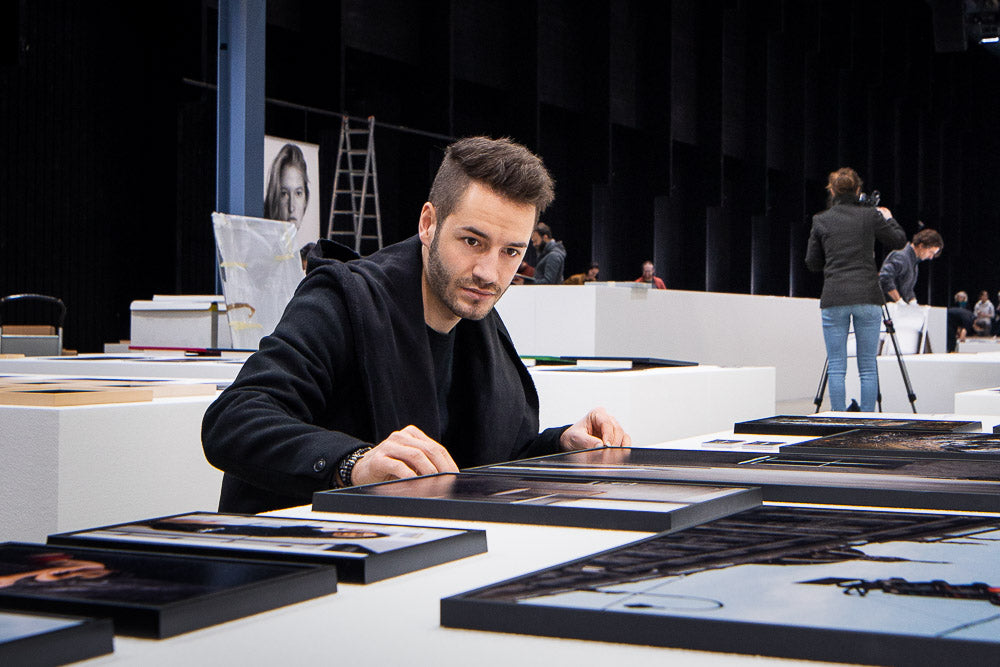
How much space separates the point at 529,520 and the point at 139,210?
23.8 ft

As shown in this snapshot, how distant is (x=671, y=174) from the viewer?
12039mm

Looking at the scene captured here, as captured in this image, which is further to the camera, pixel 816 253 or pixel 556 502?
pixel 816 253

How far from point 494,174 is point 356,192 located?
7329mm

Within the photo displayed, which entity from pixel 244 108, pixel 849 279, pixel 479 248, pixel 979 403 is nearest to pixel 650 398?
pixel 979 403

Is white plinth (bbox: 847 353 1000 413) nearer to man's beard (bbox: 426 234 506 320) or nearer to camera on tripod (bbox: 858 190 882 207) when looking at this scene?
camera on tripod (bbox: 858 190 882 207)

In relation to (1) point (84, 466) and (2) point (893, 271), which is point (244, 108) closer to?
(1) point (84, 466)

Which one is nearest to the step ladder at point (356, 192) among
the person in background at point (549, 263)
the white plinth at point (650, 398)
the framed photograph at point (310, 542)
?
the person in background at point (549, 263)

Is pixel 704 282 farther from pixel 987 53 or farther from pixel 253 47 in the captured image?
pixel 987 53

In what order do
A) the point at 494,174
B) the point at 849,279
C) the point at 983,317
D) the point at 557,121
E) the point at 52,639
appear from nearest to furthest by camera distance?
1. the point at 52,639
2. the point at 494,174
3. the point at 849,279
4. the point at 557,121
5. the point at 983,317

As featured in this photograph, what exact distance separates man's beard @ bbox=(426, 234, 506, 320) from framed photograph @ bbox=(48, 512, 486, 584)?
0.71 metres

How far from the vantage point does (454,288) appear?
4.81 feet

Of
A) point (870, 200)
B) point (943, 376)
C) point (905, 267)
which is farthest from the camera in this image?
point (905, 267)

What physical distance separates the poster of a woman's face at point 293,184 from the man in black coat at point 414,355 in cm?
638

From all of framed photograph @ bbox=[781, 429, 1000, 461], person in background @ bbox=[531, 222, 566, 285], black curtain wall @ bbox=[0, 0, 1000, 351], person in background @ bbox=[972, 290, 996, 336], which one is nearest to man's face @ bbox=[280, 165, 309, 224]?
black curtain wall @ bbox=[0, 0, 1000, 351]
